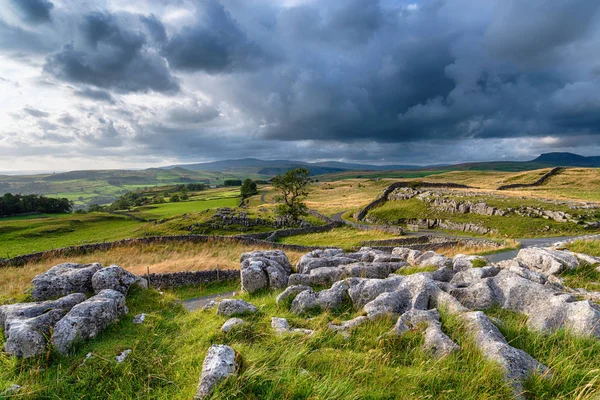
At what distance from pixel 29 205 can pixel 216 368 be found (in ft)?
525

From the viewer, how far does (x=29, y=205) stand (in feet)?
393

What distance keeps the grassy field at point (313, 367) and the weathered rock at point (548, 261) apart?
23.2 feet

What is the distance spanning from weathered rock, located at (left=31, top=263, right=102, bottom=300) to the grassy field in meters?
5.56

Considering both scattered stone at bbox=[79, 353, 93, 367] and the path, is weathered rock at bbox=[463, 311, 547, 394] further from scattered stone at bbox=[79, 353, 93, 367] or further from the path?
the path

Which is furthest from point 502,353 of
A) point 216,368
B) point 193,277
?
point 193,277

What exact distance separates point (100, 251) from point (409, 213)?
52.9 meters

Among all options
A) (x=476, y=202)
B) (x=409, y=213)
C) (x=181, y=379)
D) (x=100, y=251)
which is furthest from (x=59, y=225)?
(x=476, y=202)

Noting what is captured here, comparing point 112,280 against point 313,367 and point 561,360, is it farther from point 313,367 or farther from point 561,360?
point 561,360

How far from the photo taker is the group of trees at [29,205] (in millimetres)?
112688

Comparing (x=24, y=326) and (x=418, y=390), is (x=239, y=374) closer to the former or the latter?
(x=418, y=390)

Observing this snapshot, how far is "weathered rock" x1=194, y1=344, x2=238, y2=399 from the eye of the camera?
17.0 ft

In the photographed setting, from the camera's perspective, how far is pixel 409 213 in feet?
195

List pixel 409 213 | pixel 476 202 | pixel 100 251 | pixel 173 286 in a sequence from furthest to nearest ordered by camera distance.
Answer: pixel 409 213, pixel 476 202, pixel 100 251, pixel 173 286

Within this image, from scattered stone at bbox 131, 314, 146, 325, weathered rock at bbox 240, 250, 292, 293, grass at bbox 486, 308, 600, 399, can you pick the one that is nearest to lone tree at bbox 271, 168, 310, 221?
weathered rock at bbox 240, 250, 292, 293
